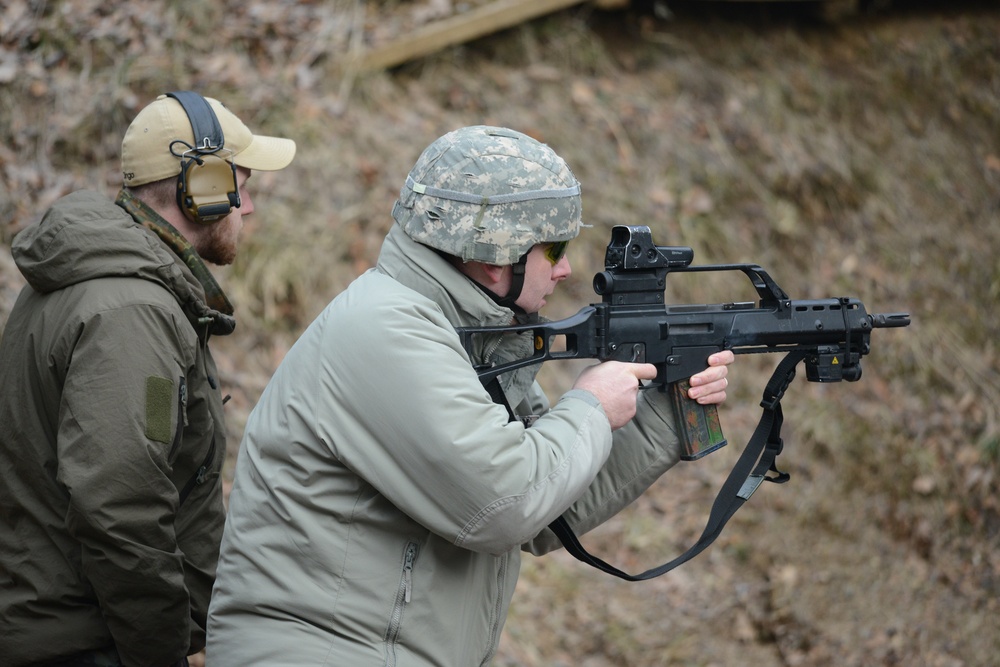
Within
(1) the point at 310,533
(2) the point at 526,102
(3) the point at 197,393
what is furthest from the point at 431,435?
(2) the point at 526,102

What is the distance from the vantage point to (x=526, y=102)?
796 centimetres

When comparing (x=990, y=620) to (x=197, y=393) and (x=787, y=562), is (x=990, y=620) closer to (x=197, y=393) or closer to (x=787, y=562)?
(x=787, y=562)

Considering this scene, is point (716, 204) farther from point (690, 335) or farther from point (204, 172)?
point (204, 172)

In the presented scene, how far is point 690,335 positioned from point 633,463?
0.44 m

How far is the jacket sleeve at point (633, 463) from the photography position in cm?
309

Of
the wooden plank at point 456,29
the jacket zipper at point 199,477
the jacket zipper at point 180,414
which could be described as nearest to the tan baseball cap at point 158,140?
the jacket zipper at point 180,414

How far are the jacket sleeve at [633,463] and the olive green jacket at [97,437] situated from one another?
1.26 meters

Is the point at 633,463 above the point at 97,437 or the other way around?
the other way around

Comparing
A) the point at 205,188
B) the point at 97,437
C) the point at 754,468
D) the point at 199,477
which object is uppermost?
the point at 205,188

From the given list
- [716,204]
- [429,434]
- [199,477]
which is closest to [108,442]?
[199,477]

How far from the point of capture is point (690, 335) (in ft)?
10.3

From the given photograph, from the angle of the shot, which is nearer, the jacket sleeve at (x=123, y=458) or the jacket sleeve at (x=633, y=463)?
the jacket sleeve at (x=123, y=458)

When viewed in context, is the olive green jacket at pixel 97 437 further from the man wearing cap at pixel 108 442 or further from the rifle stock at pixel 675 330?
the rifle stock at pixel 675 330

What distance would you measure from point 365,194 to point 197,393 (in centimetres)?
398
